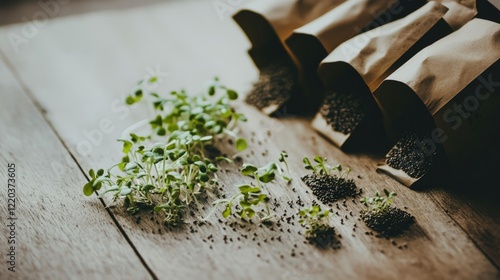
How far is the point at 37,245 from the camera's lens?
104cm

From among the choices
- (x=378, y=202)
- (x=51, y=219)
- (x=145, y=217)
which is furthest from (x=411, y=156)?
(x=51, y=219)

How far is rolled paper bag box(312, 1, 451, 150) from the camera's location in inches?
47.7

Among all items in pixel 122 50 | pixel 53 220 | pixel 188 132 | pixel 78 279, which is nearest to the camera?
pixel 78 279

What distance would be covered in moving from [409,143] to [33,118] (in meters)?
0.96

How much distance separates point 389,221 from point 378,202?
46mm

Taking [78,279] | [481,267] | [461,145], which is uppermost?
[78,279]

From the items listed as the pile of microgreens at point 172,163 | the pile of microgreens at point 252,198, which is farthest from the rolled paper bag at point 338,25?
the pile of microgreens at point 252,198

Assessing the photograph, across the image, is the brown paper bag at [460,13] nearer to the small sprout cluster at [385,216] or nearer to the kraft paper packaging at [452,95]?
the kraft paper packaging at [452,95]

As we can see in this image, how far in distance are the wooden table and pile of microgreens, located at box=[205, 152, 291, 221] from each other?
0.04 m

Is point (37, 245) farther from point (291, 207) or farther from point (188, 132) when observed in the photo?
point (291, 207)

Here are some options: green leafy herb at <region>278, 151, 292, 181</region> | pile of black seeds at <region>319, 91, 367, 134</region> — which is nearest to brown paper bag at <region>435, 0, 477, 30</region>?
pile of black seeds at <region>319, 91, 367, 134</region>

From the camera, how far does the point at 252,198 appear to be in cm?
117

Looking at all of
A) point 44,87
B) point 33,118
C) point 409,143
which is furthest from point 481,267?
point 44,87

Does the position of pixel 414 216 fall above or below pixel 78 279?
below
